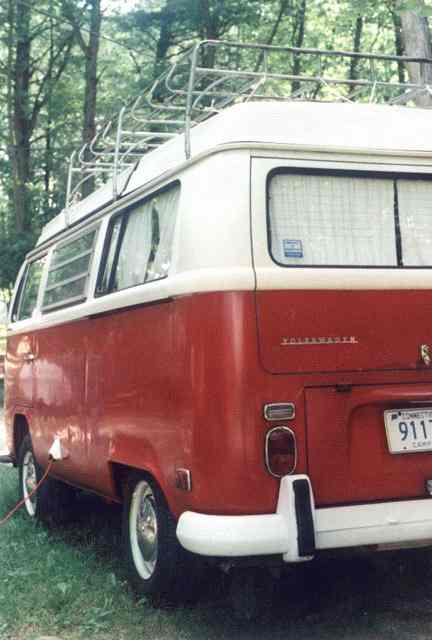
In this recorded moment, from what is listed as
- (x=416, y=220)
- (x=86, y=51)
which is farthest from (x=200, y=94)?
(x=86, y=51)

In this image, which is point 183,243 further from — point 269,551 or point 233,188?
point 269,551

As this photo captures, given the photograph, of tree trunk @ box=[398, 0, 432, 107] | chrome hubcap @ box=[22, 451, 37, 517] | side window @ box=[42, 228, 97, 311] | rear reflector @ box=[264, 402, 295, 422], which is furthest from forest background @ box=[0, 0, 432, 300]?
rear reflector @ box=[264, 402, 295, 422]

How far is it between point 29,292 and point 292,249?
4413 mm

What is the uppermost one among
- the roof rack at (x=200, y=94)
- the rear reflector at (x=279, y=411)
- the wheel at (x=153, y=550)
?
the roof rack at (x=200, y=94)

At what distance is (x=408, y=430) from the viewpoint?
14.7 ft

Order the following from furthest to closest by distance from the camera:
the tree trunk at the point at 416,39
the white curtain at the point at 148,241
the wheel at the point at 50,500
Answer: the tree trunk at the point at 416,39, the wheel at the point at 50,500, the white curtain at the point at 148,241

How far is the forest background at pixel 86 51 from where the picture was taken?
20163 millimetres

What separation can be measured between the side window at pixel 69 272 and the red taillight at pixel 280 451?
237cm

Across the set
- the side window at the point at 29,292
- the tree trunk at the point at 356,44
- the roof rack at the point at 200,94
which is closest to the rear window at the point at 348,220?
the roof rack at the point at 200,94

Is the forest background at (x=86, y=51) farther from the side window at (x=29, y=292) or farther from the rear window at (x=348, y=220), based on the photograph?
the rear window at (x=348, y=220)

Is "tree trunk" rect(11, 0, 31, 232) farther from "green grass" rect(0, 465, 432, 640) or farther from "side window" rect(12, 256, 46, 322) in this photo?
"green grass" rect(0, 465, 432, 640)

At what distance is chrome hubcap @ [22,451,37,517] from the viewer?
305 inches

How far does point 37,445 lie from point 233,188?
11.9 ft

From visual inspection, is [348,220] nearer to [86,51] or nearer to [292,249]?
[292,249]
